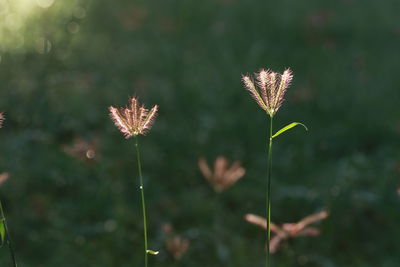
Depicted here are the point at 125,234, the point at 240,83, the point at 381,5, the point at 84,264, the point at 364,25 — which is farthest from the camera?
the point at 381,5

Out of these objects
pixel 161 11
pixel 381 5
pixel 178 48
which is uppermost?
pixel 381 5

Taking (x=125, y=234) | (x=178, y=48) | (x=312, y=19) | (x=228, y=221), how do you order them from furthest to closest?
(x=312, y=19), (x=178, y=48), (x=228, y=221), (x=125, y=234)

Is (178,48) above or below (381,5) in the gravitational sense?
below

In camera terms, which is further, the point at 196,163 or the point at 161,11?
the point at 161,11

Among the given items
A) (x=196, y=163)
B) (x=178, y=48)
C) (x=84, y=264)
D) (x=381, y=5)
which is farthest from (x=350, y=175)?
(x=381, y=5)

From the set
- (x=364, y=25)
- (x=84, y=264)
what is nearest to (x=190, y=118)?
(x=84, y=264)

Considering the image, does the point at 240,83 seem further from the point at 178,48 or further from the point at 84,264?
the point at 84,264
